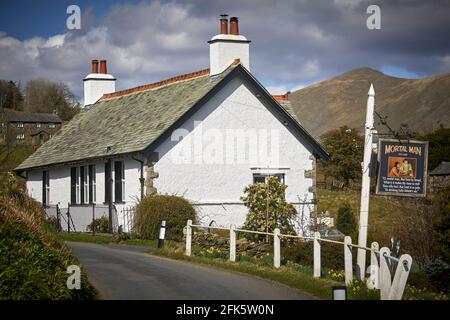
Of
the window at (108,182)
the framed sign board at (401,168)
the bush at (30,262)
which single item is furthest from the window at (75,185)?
the framed sign board at (401,168)

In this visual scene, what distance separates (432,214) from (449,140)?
59.5 metres

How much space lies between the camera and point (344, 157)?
68438 mm

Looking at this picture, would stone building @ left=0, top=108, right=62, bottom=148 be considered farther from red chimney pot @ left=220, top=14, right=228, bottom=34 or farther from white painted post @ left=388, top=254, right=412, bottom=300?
white painted post @ left=388, top=254, right=412, bottom=300

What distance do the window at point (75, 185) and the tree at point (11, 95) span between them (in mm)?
64041

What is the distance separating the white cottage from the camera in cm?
3061

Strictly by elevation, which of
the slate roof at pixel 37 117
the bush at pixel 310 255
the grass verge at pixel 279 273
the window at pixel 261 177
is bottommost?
the bush at pixel 310 255

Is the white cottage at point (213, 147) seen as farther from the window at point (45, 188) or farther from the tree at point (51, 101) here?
the tree at point (51, 101)

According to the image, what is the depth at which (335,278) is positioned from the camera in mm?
17031

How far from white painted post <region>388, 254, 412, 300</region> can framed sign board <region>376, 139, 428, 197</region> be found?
13.3 ft

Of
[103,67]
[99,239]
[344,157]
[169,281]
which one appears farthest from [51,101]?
[169,281]

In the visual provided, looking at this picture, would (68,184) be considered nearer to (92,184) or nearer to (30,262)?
(92,184)

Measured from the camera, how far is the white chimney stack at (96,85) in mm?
42438

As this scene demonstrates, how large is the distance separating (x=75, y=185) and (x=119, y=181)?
4.83 m
